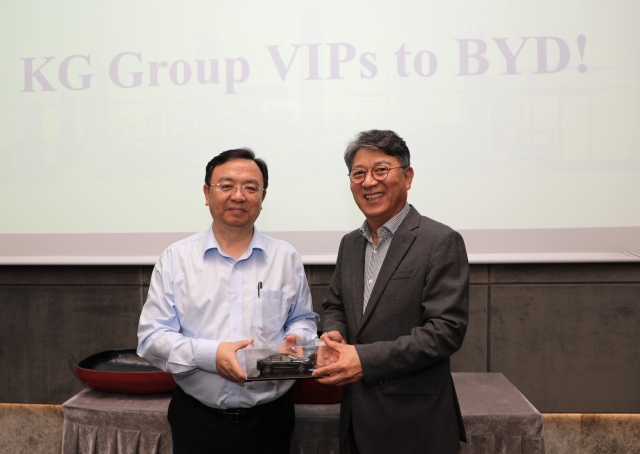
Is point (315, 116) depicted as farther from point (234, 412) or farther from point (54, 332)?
point (54, 332)

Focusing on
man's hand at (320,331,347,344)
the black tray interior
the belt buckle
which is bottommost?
the black tray interior

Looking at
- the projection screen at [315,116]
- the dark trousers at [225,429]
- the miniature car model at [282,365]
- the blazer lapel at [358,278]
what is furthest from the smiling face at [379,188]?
the projection screen at [315,116]

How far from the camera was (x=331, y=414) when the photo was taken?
208cm

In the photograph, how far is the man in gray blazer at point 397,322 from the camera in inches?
54.4

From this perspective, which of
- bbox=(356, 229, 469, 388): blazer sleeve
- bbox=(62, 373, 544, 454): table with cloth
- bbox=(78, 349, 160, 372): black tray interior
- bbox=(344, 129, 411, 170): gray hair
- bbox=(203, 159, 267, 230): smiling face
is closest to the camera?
bbox=(356, 229, 469, 388): blazer sleeve

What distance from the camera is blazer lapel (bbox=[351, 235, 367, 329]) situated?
59.7 inches

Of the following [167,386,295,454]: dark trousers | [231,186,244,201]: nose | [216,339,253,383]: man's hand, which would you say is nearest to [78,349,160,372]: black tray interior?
[167,386,295,454]: dark trousers

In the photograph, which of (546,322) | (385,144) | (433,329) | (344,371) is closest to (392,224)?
(385,144)

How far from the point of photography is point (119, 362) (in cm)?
250

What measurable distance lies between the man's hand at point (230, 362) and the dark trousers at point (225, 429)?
20cm

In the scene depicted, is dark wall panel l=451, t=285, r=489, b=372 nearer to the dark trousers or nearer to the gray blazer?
the gray blazer

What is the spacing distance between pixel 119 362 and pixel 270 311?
1.28 meters

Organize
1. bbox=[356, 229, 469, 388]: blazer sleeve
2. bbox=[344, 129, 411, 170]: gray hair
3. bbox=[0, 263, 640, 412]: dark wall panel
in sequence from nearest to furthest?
bbox=[356, 229, 469, 388]: blazer sleeve
bbox=[344, 129, 411, 170]: gray hair
bbox=[0, 263, 640, 412]: dark wall panel

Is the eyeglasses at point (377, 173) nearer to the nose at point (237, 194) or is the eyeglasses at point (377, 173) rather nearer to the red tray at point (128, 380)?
the nose at point (237, 194)
